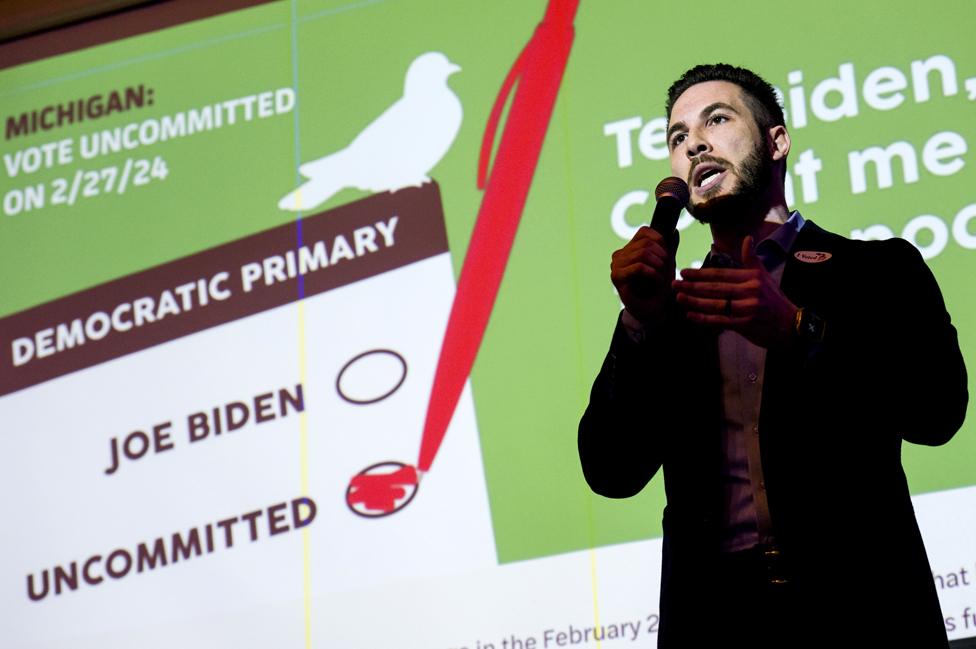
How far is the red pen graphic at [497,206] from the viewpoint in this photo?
286 centimetres

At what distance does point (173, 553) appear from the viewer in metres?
3.01

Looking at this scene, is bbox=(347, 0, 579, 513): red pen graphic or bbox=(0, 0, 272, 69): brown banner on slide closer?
bbox=(347, 0, 579, 513): red pen graphic

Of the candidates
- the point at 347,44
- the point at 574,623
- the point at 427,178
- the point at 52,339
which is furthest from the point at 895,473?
the point at 52,339

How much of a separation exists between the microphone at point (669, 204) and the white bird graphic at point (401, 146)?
1.44 metres

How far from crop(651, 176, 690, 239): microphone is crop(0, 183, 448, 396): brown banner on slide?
137 centimetres

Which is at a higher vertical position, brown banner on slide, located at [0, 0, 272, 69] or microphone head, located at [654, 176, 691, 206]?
brown banner on slide, located at [0, 0, 272, 69]

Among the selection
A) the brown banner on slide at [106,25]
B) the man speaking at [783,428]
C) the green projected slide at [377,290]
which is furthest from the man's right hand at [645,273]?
the brown banner on slide at [106,25]

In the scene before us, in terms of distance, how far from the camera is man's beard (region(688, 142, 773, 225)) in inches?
68.6

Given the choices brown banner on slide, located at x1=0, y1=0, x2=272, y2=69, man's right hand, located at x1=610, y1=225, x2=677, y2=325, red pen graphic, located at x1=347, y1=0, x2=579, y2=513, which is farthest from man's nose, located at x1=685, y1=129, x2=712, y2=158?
brown banner on slide, located at x1=0, y1=0, x2=272, y2=69

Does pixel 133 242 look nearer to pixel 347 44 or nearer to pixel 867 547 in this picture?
pixel 347 44

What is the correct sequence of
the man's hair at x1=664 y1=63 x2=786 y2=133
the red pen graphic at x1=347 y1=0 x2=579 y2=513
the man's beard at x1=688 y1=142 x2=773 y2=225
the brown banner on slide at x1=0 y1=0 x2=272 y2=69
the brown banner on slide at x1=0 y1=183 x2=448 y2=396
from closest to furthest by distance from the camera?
the man's beard at x1=688 y1=142 x2=773 y2=225 → the man's hair at x1=664 y1=63 x2=786 y2=133 → the red pen graphic at x1=347 y1=0 x2=579 y2=513 → the brown banner on slide at x1=0 y1=183 x2=448 y2=396 → the brown banner on slide at x1=0 y1=0 x2=272 y2=69

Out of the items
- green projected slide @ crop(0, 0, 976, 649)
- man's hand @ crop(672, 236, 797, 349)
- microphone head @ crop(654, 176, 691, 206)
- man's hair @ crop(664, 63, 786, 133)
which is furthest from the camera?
green projected slide @ crop(0, 0, 976, 649)

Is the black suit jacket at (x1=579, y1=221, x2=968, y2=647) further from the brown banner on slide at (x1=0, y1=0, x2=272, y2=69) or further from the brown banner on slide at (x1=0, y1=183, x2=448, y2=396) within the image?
the brown banner on slide at (x1=0, y1=0, x2=272, y2=69)

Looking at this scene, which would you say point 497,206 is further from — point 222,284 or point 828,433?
point 828,433
